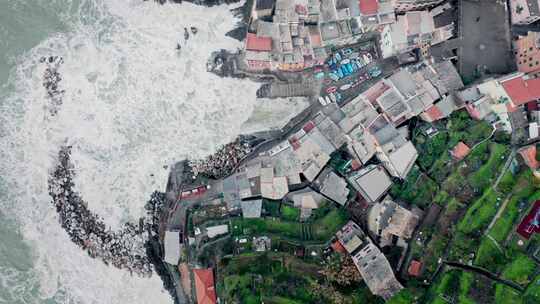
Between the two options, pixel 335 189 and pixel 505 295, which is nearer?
pixel 505 295

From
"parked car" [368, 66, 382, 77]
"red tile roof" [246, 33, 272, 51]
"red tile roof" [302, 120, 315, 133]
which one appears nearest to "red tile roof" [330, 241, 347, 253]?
"red tile roof" [302, 120, 315, 133]

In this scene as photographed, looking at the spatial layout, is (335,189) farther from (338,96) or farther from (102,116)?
(102,116)

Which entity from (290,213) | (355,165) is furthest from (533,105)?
(290,213)

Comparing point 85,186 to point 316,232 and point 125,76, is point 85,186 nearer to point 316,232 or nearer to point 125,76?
point 125,76

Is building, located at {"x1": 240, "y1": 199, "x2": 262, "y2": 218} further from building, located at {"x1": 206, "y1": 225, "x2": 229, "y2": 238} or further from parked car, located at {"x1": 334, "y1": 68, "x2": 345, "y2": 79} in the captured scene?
parked car, located at {"x1": 334, "y1": 68, "x2": 345, "y2": 79}

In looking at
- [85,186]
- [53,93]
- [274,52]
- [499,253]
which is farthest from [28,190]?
[499,253]

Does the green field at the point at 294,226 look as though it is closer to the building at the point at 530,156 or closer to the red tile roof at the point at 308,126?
the red tile roof at the point at 308,126
